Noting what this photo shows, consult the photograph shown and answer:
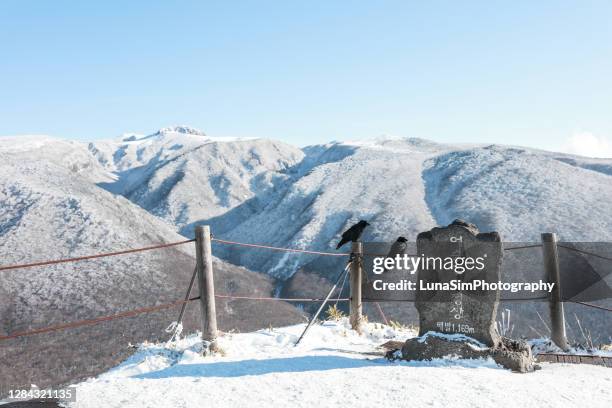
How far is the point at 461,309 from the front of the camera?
20.9ft

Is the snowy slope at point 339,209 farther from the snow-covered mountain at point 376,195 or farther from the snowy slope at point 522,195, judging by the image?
the snowy slope at point 522,195

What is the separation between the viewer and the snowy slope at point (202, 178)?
67.9 m

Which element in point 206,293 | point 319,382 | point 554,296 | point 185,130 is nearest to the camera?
point 319,382

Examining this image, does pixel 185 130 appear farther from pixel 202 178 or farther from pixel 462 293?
pixel 462 293

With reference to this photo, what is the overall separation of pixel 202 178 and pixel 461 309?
240 feet

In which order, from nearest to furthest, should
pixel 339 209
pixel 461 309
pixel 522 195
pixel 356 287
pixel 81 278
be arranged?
pixel 461 309 → pixel 356 287 → pixel 81 278 → pixel 522 195 → pixel 339 209

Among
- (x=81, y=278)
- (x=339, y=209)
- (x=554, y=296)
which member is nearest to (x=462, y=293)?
(x=554, y=296)

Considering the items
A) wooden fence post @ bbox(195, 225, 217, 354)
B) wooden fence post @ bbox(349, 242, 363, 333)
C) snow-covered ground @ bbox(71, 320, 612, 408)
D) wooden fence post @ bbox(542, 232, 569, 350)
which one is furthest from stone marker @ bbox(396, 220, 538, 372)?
wooden fence post @ bbox(195, 225, 217, 354)

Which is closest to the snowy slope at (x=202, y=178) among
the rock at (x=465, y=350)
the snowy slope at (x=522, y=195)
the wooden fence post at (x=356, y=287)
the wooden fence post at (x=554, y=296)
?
the snowy slope at (x=522, y=195)

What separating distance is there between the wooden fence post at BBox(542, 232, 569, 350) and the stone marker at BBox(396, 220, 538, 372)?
149 centimetres

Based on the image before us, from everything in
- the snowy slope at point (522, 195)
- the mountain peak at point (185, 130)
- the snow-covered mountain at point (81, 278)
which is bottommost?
the snow-covered mountain at point (81, 278)

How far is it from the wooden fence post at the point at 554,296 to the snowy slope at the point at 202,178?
2130 inches

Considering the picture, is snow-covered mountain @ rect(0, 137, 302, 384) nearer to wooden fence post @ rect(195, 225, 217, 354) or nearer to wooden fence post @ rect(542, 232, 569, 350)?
wooden fence post @ rect(195, 225, 217, 354)

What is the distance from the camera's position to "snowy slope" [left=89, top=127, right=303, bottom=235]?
223 ft
